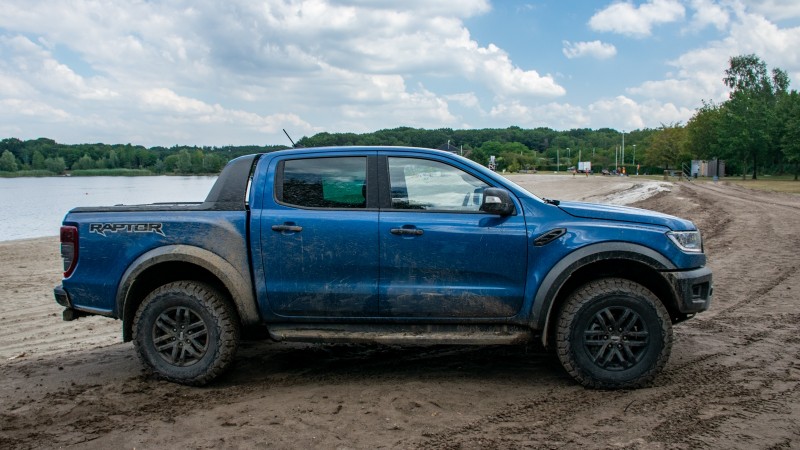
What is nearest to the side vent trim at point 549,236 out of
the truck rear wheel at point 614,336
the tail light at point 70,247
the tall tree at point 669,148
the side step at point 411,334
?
the truck rear wheel at point 614,336

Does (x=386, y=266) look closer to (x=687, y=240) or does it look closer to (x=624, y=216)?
(x=624, y=216)

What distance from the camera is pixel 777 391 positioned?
4805mm

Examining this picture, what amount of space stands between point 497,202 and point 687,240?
1596 millimetres

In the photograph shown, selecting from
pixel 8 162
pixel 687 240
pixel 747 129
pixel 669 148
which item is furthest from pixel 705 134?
pixel 8 162

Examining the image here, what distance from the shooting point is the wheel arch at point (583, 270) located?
4.93m

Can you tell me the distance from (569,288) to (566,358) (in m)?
0.56

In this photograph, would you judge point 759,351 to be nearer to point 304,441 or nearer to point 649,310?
point 649,310

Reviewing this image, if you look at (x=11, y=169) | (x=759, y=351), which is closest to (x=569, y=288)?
(x=759, y=351)

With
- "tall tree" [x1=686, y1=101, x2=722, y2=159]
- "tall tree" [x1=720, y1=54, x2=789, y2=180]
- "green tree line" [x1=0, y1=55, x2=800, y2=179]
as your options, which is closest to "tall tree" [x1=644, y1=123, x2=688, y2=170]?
"green tree line" [x1=0, y1=55, x2=800, y2=179]

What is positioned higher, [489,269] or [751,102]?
[751,102]

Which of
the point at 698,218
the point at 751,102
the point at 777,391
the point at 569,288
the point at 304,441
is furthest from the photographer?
the point at 751,102

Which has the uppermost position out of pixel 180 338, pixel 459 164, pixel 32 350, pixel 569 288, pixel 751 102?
pixel 751 102

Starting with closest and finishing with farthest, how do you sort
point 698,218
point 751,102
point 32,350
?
point 32,350, point 698,218, point 751,102

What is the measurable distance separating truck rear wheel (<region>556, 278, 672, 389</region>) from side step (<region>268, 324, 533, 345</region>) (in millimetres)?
358
